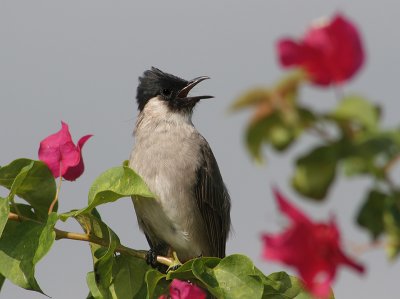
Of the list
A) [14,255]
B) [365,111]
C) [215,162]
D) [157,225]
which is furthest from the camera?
[215,162]

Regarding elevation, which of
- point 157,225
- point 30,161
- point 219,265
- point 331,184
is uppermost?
point 331,184

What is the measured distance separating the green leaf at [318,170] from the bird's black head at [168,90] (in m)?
5.79

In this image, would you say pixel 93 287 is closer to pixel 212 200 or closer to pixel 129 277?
pixel 129 277

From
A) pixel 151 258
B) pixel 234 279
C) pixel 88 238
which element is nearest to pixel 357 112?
pixel 234 279

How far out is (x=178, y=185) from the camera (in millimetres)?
6078

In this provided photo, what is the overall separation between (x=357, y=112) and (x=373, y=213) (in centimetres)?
15

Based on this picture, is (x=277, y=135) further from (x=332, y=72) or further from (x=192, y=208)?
(x=192, y=208)

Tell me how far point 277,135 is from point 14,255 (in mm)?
2196

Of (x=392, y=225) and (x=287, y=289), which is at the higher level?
(x=392, y=225)

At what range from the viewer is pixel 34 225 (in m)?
3.06

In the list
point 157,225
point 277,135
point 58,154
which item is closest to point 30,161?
point 58,154

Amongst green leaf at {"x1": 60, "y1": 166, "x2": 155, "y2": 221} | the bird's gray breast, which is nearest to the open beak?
the bird's gray breast

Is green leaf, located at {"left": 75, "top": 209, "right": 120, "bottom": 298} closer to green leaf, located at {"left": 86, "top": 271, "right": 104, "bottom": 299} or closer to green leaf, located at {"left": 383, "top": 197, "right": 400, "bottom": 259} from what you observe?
green leaf, located at {"left": 86, "top": 271, "right": 104, "bottom": 299}

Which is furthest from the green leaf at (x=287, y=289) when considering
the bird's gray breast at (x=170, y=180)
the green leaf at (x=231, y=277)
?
A: the bird's gray breast at (x=170, y=180)
